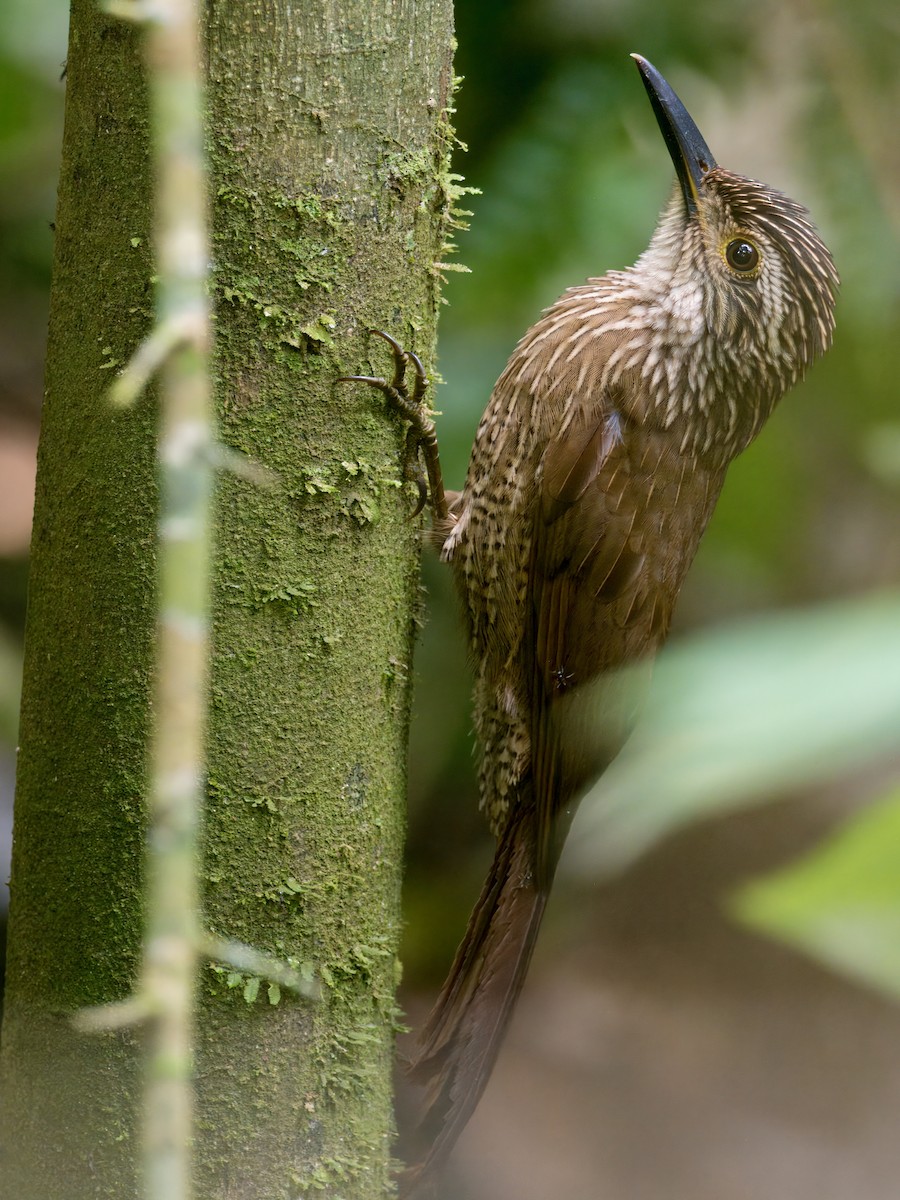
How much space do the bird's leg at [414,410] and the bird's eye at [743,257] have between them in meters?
0.75

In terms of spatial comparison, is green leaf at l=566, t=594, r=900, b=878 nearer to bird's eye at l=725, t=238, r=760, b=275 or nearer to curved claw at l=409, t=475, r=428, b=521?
curved claw at l=409, t=475, r=428, b=521

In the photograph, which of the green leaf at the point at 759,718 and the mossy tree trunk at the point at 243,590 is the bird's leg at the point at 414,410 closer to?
the mossy tree trunk at the point at 243,590

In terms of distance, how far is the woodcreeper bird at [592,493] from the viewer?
221 centimetres

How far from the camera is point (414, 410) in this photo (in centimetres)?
177

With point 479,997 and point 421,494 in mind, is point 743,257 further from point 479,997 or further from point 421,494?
point 479,997

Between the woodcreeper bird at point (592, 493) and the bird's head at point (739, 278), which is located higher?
the bird's head at point (739, 278)

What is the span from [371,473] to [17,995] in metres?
0.86

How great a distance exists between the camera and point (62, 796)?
1.61 m

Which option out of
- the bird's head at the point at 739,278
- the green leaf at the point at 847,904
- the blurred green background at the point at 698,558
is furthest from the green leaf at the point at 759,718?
the bird's head at the point at 739,278

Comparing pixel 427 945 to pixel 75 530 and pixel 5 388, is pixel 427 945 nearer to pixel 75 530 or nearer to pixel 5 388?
pixel 5 388

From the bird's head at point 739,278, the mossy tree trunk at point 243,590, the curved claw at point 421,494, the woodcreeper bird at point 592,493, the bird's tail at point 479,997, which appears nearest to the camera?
the mossy tree trunk at point 243,590

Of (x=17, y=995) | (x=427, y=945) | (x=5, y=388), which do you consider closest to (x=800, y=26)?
(x=5, y=388)

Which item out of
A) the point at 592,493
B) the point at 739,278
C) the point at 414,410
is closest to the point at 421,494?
the point at 414,410

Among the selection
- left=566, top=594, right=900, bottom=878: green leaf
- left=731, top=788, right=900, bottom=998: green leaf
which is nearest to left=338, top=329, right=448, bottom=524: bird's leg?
left=566, top=594, right=900, bottom=878: green leaf
